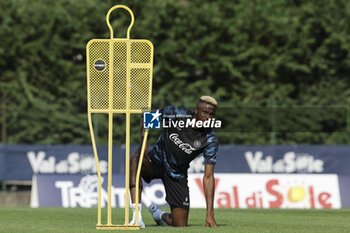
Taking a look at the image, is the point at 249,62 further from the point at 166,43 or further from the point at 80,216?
the point at 80,216

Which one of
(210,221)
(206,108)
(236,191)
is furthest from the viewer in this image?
(236,191)

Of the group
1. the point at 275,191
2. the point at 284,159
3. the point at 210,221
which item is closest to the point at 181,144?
the point at 210,221

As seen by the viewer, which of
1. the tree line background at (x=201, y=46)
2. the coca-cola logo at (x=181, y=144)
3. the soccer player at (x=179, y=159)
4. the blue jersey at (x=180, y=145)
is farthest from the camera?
the tree line background at (x=201, y=46)

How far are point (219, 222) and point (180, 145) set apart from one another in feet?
7.39

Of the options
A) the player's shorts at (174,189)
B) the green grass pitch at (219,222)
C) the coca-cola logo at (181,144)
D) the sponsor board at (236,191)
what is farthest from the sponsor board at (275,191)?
the coca-cola logo at (181,144)

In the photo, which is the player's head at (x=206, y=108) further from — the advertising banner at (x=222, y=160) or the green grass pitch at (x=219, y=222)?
the advertising banner at (x=222, y=160)

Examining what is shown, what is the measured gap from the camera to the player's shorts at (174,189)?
12766 mm

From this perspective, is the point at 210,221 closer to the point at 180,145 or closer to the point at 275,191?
the point at 180,145

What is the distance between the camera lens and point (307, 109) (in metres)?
25.5

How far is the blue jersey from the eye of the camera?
Result: 40.4 ft

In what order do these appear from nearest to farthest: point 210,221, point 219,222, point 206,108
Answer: point 206,108 < point 210,221 < point 219,222

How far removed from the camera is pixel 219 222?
1427 centimetres

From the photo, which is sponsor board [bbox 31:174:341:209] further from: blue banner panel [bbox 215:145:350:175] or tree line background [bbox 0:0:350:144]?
tree line background [bbox 0:0:350:144]

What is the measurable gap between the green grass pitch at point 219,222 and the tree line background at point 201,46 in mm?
12159
